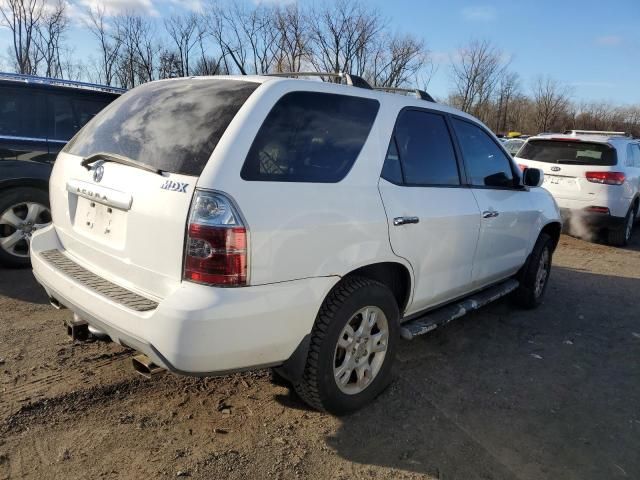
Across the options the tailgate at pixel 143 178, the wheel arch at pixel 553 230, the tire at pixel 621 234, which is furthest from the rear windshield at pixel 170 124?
the tire at pixel 621 234

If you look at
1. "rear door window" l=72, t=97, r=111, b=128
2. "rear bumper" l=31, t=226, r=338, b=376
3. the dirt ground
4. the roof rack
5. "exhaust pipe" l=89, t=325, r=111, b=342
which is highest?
the roof rack

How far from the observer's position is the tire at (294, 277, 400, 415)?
8.62 feet

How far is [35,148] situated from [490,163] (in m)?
4.30

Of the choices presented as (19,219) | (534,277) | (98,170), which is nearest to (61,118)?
(19,219)

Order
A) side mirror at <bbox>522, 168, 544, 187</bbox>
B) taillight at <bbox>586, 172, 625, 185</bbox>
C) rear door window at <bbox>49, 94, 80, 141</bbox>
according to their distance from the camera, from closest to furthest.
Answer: side mirror at <bbox>522, 168, 544, 187</bbox>, rear door window at <bbox>49, 94, 80, 141</bbox>, taillight at <bbox>586, 172, 625, 185</bbox>

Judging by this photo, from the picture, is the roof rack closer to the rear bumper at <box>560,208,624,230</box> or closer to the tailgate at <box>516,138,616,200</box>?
the tailgate at <box>516,138,616,200</box>

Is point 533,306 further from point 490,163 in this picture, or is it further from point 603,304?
point 490,163

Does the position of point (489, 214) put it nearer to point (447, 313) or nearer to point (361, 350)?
point (447, 313)

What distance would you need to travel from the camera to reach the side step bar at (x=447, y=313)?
328cm

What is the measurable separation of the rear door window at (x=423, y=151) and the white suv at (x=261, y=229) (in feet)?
0.04

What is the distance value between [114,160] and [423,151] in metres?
1.89

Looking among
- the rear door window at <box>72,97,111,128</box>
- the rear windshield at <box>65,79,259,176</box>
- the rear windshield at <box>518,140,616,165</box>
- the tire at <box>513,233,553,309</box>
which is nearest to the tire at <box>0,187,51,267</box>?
the rear door window at <box>72,97,111,128</box>

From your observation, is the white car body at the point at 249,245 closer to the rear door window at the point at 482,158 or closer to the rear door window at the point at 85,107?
the rear door window at the point at 482,158

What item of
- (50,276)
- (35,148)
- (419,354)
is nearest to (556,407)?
(419,354)
